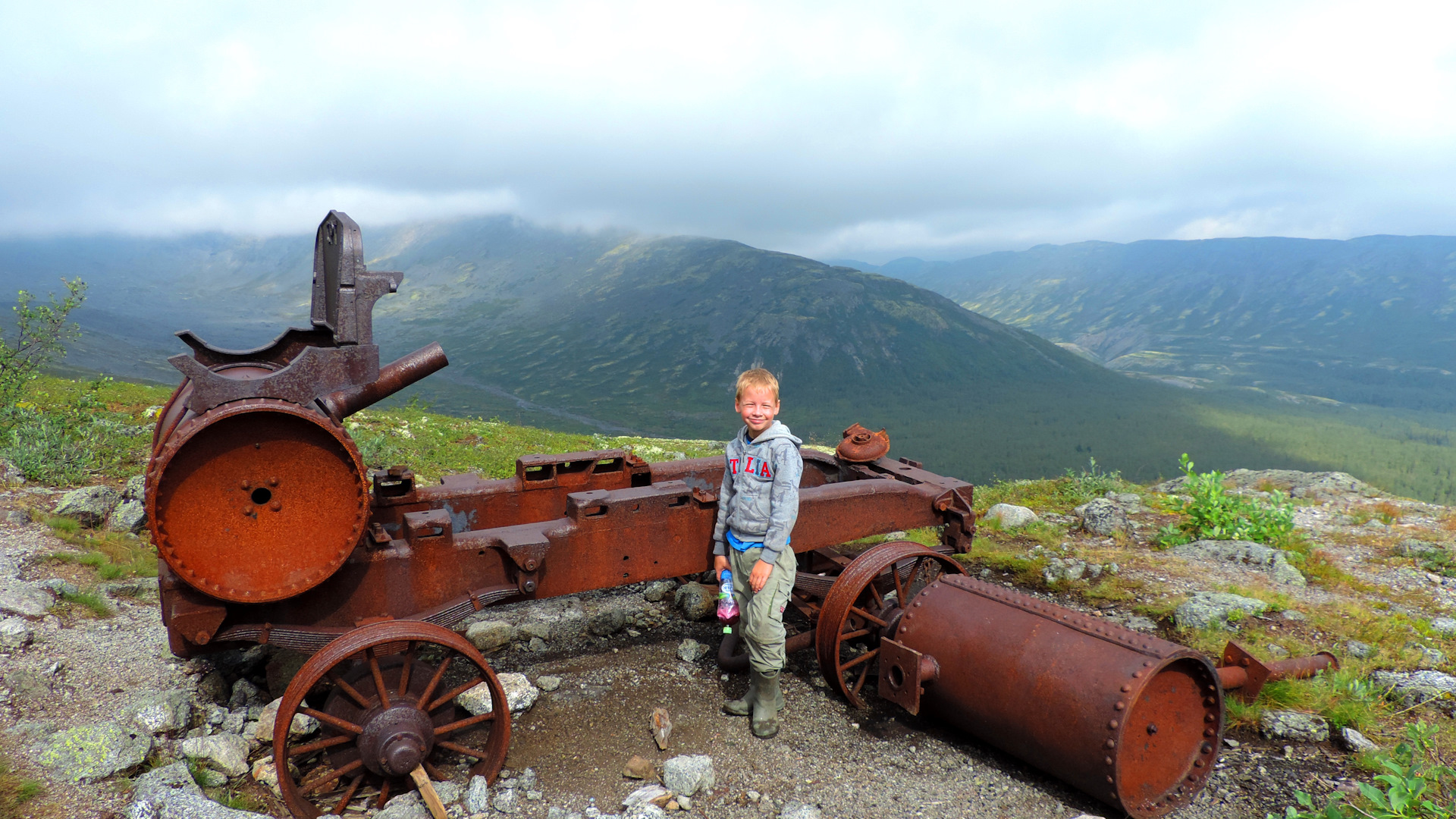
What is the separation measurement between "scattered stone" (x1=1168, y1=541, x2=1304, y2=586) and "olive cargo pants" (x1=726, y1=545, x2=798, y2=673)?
5.66 metres

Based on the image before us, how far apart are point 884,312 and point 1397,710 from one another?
190450 mm

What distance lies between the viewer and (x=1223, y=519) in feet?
27.1

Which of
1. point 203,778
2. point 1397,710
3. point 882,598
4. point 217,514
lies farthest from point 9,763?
point 1397,710

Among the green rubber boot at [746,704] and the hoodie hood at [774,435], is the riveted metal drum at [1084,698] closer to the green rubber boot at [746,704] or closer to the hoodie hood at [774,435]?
the green rubber boot at [746,704]

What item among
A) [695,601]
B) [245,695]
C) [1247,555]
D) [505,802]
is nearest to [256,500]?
[245,695]

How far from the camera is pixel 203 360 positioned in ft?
12.8

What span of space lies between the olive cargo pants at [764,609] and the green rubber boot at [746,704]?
0.18 meters

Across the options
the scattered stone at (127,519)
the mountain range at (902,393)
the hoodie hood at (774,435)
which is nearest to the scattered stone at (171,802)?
the hoodie hood at (774,435)

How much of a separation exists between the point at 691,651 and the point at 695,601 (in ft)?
2.83

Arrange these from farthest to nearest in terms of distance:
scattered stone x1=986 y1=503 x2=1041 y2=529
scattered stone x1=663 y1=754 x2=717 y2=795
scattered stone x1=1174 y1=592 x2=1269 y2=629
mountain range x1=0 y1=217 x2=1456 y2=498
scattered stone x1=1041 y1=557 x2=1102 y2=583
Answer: mountain range x1=0 y1=217 x2=1456 y2=498, scattered stone x1=986 y1=503 x2=1041 y2=529, scattered stone x1=1041 y1=557 x2=1102 y2=583, scattered stone x1=1174 y1=592 x2=1269 y2=629, scattered stone x1=663 y1=754 x2=717 y2=795

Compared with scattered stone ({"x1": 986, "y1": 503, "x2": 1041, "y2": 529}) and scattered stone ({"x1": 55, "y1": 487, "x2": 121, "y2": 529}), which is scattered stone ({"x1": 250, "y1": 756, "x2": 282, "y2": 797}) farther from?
scattered stone ({"x1": 986, "y1": 503, "x2": 1041, "y2": 529})

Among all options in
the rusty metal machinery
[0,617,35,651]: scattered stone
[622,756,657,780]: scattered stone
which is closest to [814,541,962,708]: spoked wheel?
the rusty metal machinery

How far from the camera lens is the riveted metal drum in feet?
11.9

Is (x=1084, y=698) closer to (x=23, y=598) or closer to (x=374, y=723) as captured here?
(x=374, y=723)
